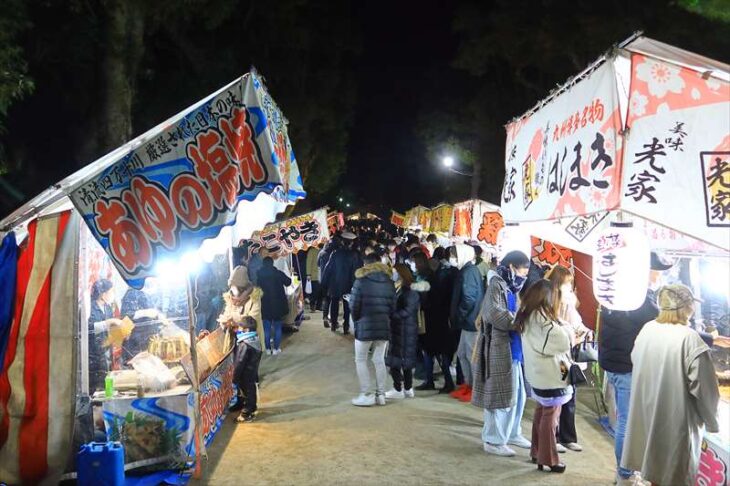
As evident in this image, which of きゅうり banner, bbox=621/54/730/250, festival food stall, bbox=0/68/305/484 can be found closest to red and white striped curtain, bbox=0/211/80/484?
festival food stall, bbox=0/68/305/484

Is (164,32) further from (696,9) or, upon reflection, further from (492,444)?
(492,444)

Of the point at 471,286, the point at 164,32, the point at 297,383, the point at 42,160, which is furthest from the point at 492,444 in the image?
the point at 164,32

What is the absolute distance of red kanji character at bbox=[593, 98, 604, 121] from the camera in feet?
15.4

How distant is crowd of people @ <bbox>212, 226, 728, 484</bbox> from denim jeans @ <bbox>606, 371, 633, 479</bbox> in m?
0.01

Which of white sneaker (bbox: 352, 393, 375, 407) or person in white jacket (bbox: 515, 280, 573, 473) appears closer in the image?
person in white jacket (bbox: 515, 280, 573, 473)

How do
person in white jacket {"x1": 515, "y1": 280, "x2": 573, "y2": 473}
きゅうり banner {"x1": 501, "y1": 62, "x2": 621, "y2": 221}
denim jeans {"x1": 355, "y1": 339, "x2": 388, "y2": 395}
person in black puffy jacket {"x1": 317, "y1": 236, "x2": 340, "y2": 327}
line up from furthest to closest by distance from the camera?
person in black puffy jacket {"x1": 317, "y1": 236, "x2": 340, "y2": 327} < denim jeans {"x1": 355, "y1": 339, "x2": 388, "y2": 395} < person in white jacket {"x1": 515, "y1": 280, "x2": 573, "y2": 473} < きゅうり banner {"x1": 501, "y1": 62, "x2": 621, "y2": 221}

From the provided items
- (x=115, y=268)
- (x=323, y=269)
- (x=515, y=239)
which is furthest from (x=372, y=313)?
(x=323, y=269)

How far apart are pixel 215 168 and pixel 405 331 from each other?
4462 millimetres

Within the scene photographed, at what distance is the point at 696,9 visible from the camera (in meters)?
10.5

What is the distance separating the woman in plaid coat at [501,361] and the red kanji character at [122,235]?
385 cm

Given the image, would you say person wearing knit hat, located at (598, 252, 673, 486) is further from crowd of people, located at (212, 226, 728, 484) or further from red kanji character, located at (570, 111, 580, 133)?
red kanji character, located at (570, 111, 580, 133)

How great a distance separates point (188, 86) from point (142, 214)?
1446cm

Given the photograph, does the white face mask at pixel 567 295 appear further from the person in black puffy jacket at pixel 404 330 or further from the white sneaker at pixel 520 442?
the person in black puffy jacket at pixel 404 330

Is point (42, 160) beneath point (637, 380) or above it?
above
